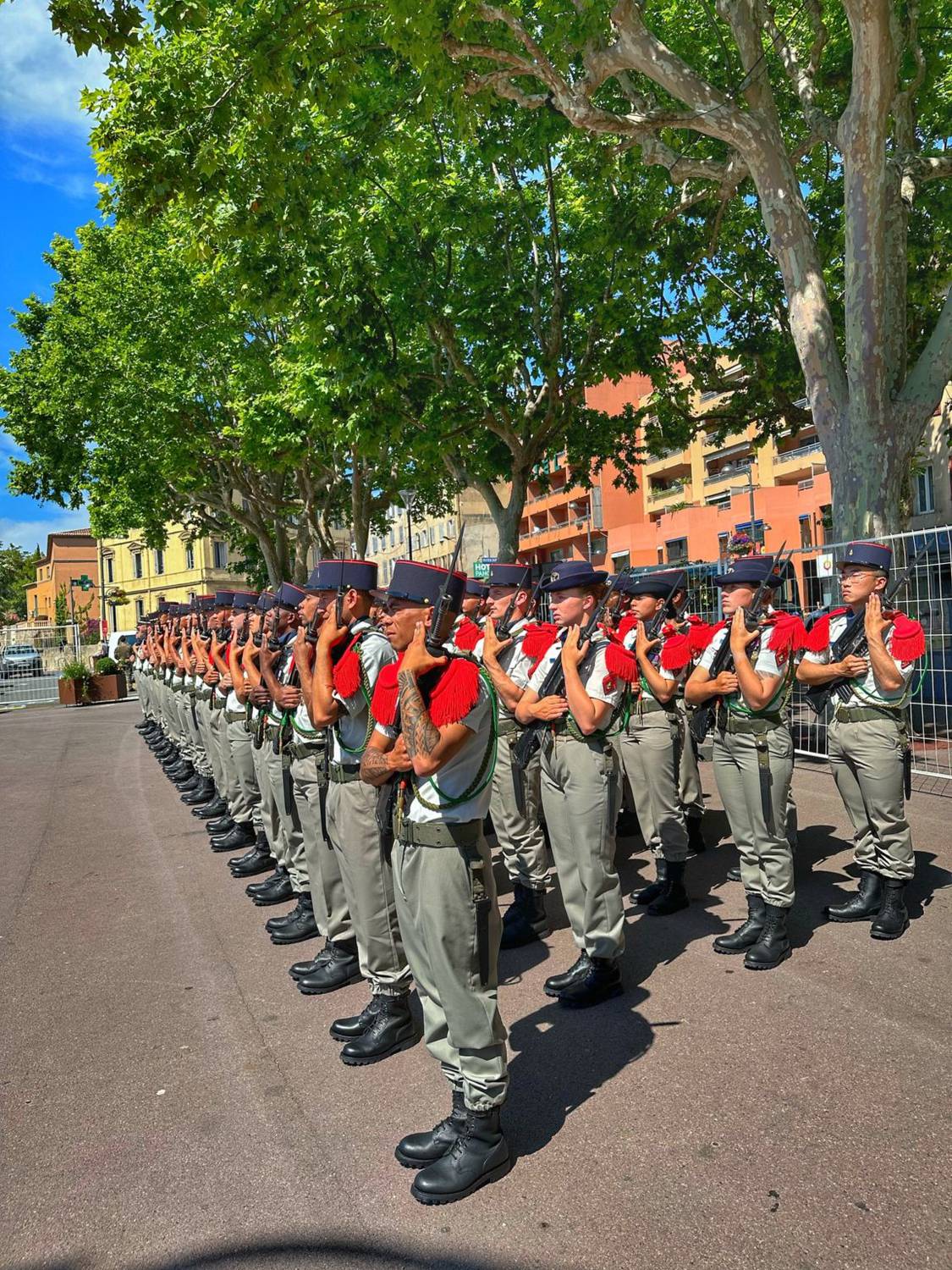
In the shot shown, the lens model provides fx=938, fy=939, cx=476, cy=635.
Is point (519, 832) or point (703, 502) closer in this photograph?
point (519, 832)

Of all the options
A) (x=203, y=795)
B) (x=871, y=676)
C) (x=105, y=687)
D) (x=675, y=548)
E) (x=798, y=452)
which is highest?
(x=798, y=452)

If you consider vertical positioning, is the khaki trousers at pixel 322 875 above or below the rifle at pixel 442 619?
below

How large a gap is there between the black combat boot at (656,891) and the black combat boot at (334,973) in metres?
1.98

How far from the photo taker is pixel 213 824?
29.2 ft

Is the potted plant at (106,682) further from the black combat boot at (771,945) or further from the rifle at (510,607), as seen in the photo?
the black combat boot at (771,945)

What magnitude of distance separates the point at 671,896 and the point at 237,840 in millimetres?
4102

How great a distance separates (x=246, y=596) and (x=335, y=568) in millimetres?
4515

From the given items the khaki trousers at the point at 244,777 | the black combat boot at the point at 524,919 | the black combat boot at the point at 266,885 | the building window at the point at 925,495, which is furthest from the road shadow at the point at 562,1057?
the building window at the point at 925,495

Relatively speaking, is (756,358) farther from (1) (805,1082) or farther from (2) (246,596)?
(1) (805,1082)

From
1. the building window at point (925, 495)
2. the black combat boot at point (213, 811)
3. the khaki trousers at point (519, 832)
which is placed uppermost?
the building window at point (925, 495)

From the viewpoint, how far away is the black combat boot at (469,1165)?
3.03m

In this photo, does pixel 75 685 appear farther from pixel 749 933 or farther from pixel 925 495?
pixel 925 495

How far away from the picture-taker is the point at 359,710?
4.48 meters

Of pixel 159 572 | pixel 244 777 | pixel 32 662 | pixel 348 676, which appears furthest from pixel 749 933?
pixel 159 572
